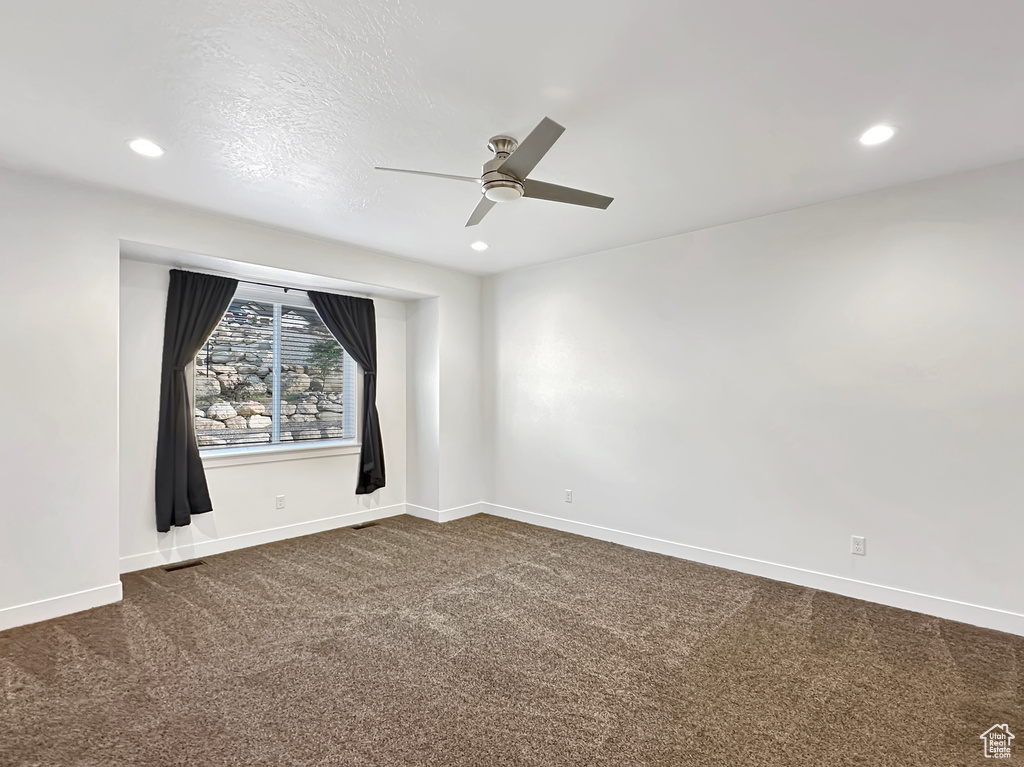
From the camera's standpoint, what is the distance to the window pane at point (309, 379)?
16.3 feet

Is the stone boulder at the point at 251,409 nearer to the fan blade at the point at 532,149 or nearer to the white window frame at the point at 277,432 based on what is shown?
the white window frame at the point at 277,432

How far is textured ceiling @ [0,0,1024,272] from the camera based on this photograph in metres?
1.82

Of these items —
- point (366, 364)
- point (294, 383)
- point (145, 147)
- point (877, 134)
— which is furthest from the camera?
point (366, 364)

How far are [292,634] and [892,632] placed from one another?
10.9ft

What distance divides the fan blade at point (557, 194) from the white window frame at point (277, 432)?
10.1 ft

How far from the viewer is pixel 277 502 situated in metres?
4.73

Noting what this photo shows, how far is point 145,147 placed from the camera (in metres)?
2.75

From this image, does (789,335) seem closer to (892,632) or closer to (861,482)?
(861,482)

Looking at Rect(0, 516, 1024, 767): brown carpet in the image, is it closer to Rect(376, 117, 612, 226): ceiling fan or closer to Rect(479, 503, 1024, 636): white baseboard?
Rect(479, 503, 1024, 636): white baseboard

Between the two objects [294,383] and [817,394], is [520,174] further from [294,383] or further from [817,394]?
[294,383]

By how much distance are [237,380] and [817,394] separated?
15.2 ft

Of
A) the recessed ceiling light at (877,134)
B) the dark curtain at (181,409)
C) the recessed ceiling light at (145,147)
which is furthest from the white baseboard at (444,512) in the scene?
the recessed ceiling light at (877,134)

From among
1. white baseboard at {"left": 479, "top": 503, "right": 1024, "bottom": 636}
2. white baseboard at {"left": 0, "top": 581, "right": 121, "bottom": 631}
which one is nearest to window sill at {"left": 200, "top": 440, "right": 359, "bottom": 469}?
white baseboard at {"left": 0, "top": 581, "right": 121, "bottom": 631}

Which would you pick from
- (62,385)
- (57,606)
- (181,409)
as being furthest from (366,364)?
(57,606)
